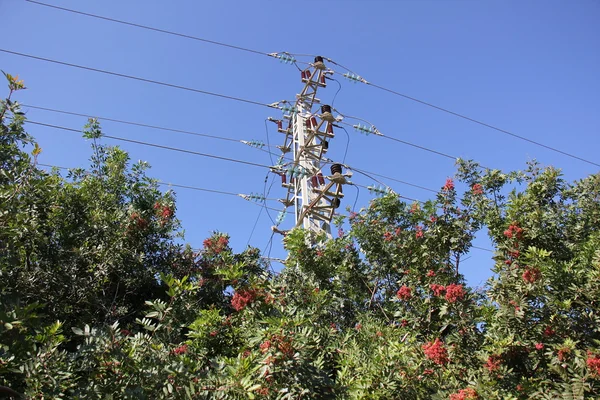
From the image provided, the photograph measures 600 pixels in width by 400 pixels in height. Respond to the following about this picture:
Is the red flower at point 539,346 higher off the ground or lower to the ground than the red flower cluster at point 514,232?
lower

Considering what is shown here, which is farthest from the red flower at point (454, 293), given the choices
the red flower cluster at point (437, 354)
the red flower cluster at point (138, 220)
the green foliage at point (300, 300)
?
the red flower cluster at point (138, 220)

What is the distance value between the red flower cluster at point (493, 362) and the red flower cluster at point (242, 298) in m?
2.54

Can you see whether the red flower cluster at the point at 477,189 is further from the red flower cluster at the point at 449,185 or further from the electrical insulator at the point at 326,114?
the electrical insulator at the point at 326,114

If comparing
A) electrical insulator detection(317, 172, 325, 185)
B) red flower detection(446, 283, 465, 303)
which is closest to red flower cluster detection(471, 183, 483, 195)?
red flower detection(446, 283, 465, 303)

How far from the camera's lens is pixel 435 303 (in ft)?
19.2

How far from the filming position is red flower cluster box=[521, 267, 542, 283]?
4.67 metres

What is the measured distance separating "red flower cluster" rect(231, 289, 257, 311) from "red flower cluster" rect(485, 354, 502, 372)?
8.33ft

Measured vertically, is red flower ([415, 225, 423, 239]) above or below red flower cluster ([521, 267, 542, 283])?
above

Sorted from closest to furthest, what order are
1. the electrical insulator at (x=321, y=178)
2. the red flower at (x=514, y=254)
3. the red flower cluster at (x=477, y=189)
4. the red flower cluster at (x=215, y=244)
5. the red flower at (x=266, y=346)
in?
the red flower at (x=266, y=346), the red flower at (x=514, y=254), the red flower cluster at (x=477, y=189), the red flower cluster at (x=215, y=244), the electrical insulator at (x=321, y=178)

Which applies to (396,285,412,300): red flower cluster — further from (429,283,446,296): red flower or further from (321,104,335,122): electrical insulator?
(321,104,335,122): electrical insulator

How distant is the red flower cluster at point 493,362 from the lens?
449 centimetres

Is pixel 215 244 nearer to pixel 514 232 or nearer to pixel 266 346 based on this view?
pixel 266 346

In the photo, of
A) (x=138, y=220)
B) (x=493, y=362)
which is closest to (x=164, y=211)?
(x=138, y=220)

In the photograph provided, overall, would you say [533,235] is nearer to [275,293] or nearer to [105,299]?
[275,293]
